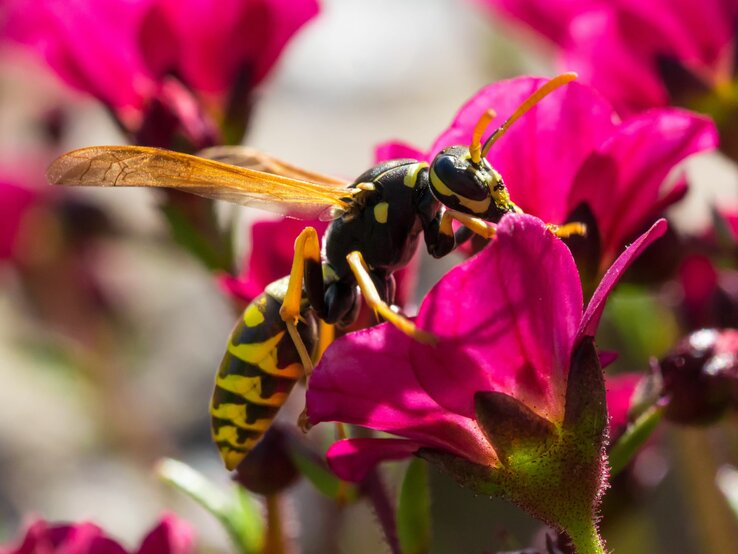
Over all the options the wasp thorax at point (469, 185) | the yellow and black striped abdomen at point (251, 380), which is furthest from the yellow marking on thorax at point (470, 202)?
the yellow and black striped abdomen at point (251, 380)

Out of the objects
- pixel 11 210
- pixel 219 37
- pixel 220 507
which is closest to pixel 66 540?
pixel 220 507

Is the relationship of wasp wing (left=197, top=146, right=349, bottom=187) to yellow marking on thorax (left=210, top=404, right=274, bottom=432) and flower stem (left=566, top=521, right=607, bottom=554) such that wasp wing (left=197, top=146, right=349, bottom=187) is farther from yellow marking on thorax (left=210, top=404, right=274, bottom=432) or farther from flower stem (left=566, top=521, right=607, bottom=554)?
flower stem (left=566, top=521, right=607, bottom=554)

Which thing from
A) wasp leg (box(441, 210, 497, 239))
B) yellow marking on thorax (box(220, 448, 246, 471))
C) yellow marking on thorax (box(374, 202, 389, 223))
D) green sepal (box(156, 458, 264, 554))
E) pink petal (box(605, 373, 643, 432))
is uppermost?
wasp leg (box(441, 210, 497, 239))

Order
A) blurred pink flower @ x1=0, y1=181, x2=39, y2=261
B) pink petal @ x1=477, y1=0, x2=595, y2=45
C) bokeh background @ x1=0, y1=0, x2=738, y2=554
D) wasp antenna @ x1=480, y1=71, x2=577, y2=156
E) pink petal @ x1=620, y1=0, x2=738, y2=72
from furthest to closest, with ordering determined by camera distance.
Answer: blurred pink flower @ x1=0, y1=181, x2=39, y2=261 → bokeh background @ x1=0, y1=0, x2=738, y2=554 → pink petal @ x1=477, y1=0, x2=595, y2=45 → pink petal @ x1=620, y1=0, x2=738, y2=72 → wasp antenna @ x1=480, y1=71, x2=577, y2=156

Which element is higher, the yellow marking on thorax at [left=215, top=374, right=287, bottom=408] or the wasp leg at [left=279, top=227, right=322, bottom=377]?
the wasp leg at [left=279, top=227, right=322, bottom=377]

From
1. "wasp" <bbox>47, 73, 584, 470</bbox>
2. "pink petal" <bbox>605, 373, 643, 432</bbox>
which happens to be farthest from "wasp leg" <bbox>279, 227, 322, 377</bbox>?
"pink petal" <bbox>605, 373, 643, 432</bbox>

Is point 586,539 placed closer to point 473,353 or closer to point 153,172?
point 473,353

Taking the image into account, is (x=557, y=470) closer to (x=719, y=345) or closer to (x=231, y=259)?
(x=719, y=345)

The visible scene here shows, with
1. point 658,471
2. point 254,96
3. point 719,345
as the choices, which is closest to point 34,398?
point 254,96
